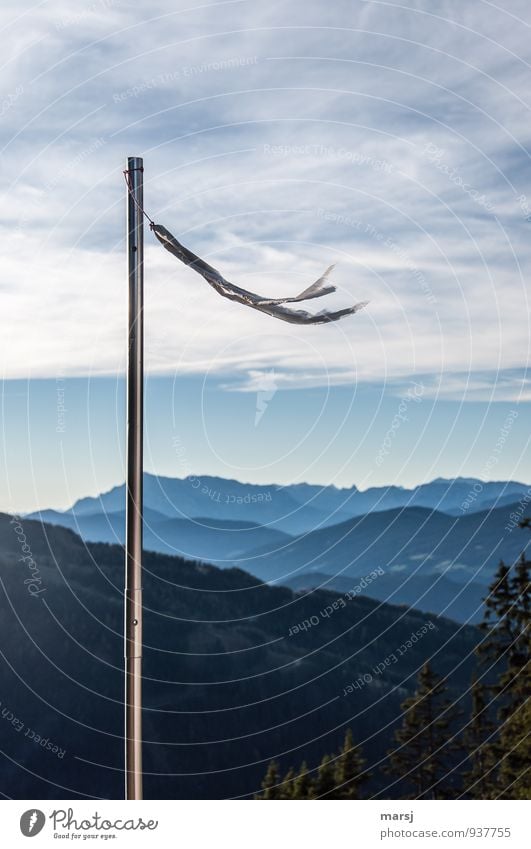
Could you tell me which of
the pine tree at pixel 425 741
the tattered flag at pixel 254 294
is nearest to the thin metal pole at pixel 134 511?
the tattered flag at pixel 254 294

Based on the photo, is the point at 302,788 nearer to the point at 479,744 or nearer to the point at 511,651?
the point at 479,744

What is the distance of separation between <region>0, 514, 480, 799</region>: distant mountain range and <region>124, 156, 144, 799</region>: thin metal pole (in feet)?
192

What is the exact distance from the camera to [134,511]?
5422 mm

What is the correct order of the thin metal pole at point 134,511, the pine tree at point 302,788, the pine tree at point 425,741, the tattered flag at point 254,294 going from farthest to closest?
the pine tree at point 302,788 < the pine tree at point 425,741 < the tattered flag at point 254,294 < the thin metal pole at point 134,511

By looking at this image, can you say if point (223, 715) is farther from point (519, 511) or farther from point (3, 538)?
point (519, 511)

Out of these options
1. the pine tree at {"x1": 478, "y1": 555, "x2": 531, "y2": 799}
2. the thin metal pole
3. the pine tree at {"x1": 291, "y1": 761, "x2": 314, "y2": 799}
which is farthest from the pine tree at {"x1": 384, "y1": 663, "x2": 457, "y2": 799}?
the thin metal pole

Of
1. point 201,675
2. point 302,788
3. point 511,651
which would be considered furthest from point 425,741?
point 201,675

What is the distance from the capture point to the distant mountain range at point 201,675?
235 ft

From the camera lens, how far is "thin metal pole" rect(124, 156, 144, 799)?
5.32m

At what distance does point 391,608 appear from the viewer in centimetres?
8494

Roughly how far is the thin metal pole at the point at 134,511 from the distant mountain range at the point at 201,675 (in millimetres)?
58641

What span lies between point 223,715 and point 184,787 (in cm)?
902

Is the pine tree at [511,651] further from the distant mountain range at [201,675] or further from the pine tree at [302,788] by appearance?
the distant mountain range at [201,675]
